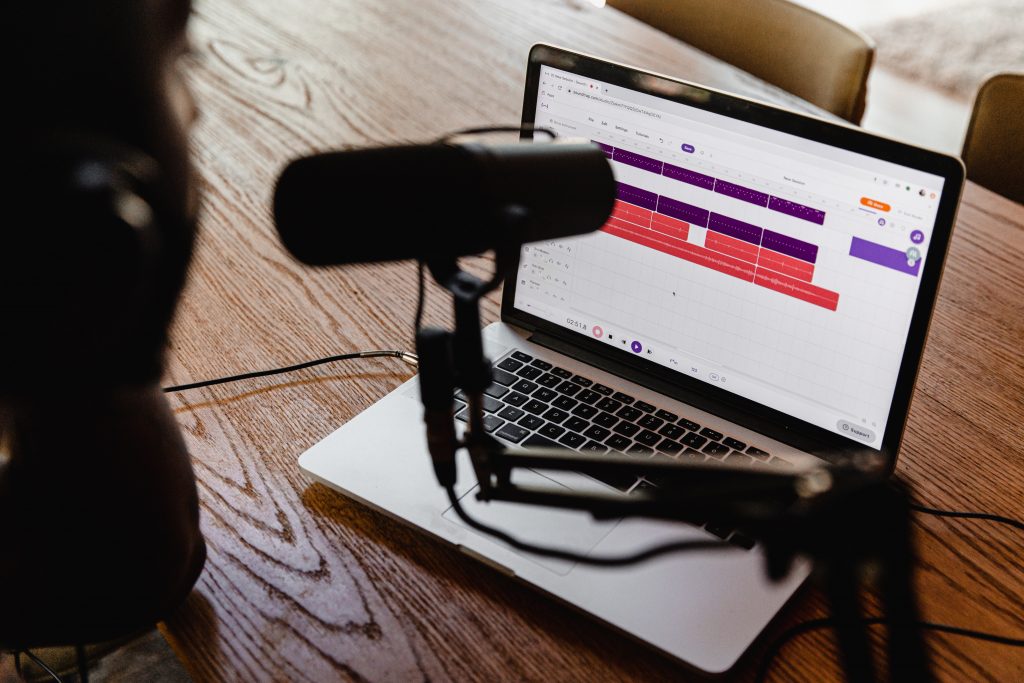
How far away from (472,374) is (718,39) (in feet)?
4.47

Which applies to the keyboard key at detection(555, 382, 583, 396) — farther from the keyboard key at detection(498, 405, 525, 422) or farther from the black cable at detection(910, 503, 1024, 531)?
the black cable at detection(910, 503, 1024, 531)

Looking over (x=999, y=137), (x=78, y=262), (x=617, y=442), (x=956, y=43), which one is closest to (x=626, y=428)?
(x=617, y=442)

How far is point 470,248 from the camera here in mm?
475

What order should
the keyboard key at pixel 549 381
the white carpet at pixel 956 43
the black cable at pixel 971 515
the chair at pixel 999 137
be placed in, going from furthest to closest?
the white carpet at pixel 956 43 < the chair at pixel 999 137 < the keyboard key at pixel 549 381 < the black cable at pixel 971 515

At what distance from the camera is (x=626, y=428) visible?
0.81m

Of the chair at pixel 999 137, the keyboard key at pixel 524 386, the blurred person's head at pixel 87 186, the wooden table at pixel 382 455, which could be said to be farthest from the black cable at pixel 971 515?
the chair at pixel 999 137

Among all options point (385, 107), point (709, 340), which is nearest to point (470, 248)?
point (709, 340)

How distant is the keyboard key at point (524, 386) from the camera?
847 millimetres

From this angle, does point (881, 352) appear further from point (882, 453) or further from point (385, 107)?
point (385, 107)

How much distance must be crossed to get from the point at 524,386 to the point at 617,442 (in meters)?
0.11

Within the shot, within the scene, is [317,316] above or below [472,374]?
below

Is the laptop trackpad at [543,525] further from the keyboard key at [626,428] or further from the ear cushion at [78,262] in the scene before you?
the ear cushion at [78,262]

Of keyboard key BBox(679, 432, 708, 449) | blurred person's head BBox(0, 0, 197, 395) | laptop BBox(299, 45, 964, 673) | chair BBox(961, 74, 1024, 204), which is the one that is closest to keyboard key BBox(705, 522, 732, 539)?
laptop BBox(299, 45, 964, 673)

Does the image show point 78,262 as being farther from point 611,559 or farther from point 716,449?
point 716,449
